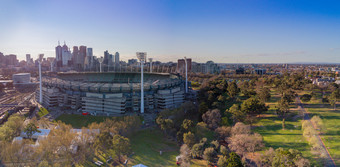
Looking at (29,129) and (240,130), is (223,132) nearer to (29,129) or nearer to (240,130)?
(240,130)

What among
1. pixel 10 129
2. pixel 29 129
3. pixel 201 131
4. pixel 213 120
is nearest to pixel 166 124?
pixel 201 131

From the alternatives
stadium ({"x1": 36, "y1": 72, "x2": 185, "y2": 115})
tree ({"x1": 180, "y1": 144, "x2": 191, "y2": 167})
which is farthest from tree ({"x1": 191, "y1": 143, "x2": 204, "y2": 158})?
stadium ({"x1": 36, "y1": 72, "x2": 185, "y2": 115})

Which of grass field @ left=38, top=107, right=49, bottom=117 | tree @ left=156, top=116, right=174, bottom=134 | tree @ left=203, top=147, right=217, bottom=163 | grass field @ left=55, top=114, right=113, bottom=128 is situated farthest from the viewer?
grass field @ left=38, top=107, right=49, bottom=117

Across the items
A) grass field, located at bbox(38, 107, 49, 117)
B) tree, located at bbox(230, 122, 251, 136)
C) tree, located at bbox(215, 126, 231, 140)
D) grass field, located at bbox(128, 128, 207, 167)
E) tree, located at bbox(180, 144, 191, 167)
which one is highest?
tree, located at bbox(230, 122, 251, 136)

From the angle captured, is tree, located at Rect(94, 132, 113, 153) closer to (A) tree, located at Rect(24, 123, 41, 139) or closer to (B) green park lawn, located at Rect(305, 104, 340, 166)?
(A) tree, located at Rect(24, 123, 41, 139)

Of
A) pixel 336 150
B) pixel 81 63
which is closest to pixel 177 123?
pixel 336 150

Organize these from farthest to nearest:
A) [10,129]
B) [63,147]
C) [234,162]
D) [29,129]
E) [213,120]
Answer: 1. [213,120]
2. [29,129]
3. [10,129]
4. [63,147]
5. [234,162]
